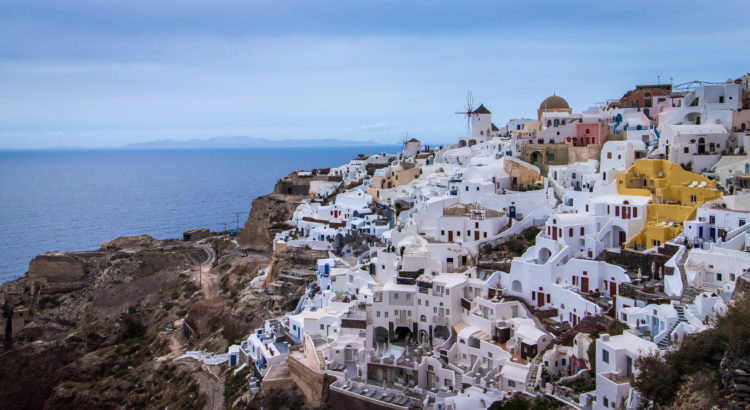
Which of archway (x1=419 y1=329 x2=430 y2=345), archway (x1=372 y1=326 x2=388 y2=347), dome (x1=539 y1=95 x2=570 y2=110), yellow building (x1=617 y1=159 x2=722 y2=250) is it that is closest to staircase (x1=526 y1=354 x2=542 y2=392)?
archway (x1=419 y1=329 x2=430 y2=345)

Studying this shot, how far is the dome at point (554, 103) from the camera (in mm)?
45188

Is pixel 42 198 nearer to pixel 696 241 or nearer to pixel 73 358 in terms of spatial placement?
pixel 73 358

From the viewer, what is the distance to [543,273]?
86.4ft

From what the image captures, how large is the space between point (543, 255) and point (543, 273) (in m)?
2.07

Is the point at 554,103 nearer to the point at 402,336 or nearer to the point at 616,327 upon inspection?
the point at 402,336

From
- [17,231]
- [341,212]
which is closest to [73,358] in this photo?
[341,212]

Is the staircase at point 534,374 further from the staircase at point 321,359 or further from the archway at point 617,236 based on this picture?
the staircase at point 321,359

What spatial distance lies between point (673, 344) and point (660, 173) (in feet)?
40.7

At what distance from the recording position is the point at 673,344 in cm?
1881

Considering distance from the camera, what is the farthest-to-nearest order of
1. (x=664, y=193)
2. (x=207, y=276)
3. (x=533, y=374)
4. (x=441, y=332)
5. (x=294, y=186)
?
(x=294, y=186), (x=207, y=276), (x=664, y=193), (x=441, y=332), (x=533, y=374)

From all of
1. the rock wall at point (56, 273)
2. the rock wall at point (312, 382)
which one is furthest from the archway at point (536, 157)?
the rock wall at point (56, 273)

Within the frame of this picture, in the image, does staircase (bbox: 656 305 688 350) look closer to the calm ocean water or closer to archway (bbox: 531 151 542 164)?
archway (bbox: 531 151 542 164)

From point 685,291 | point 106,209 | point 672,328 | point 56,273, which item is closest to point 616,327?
point 672,328

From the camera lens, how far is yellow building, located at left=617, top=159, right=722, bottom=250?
85.1 ft
